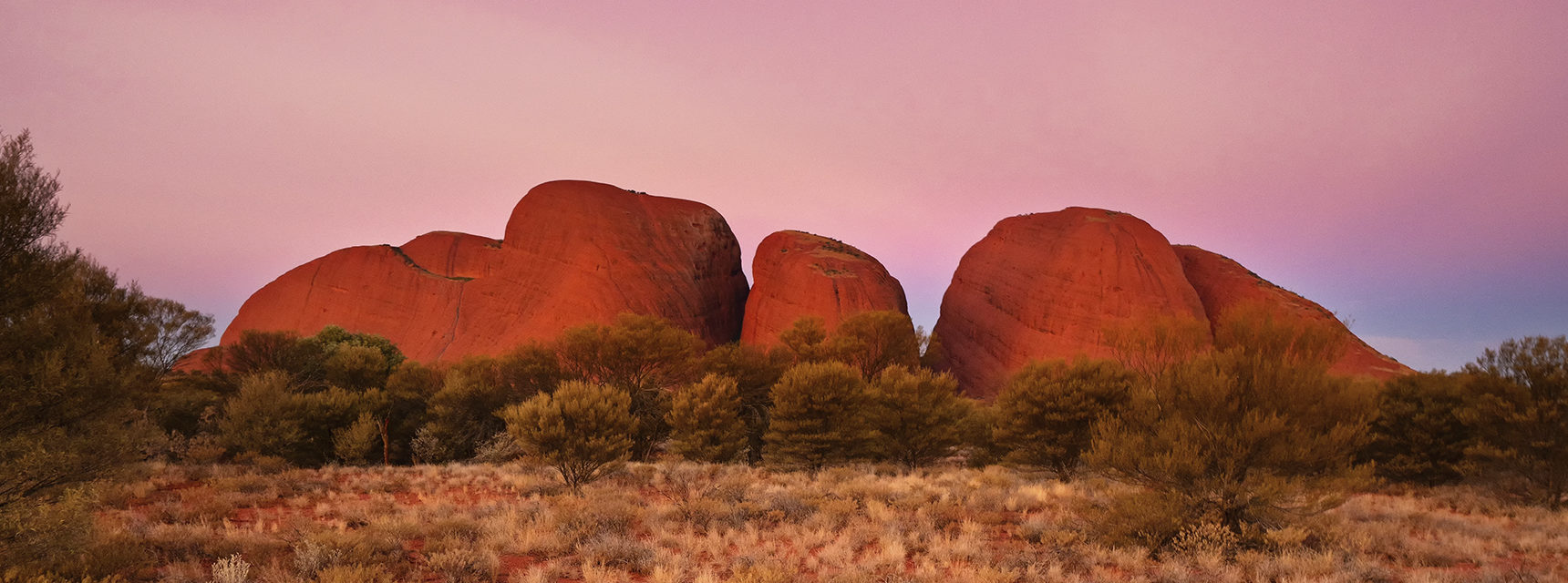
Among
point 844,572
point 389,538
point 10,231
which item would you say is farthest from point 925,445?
point 10,231

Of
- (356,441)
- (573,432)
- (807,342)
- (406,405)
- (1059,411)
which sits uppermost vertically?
(807,342)

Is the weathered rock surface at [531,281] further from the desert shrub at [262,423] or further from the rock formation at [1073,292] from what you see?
the desert shrub at [262,423]

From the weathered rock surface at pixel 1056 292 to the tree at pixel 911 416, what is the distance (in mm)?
24374

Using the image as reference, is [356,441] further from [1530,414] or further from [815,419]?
[1530,414]

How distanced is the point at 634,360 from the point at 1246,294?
1923 inches

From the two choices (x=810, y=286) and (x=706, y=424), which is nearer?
(x=706, y=424)

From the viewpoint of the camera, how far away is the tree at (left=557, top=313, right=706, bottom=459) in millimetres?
26812

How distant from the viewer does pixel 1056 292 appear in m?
49.2

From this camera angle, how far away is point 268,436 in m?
21.2

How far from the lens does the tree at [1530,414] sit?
49.9 ft

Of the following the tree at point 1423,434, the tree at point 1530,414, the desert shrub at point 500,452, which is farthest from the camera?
the desert shrub at point 500,452

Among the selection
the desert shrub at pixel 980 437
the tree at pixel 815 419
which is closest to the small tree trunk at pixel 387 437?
the tree at pixel 815 419

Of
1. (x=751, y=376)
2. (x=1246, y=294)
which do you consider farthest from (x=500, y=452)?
(x=1246, y=294)

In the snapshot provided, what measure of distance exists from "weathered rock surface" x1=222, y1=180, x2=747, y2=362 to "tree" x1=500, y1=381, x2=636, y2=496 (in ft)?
108
